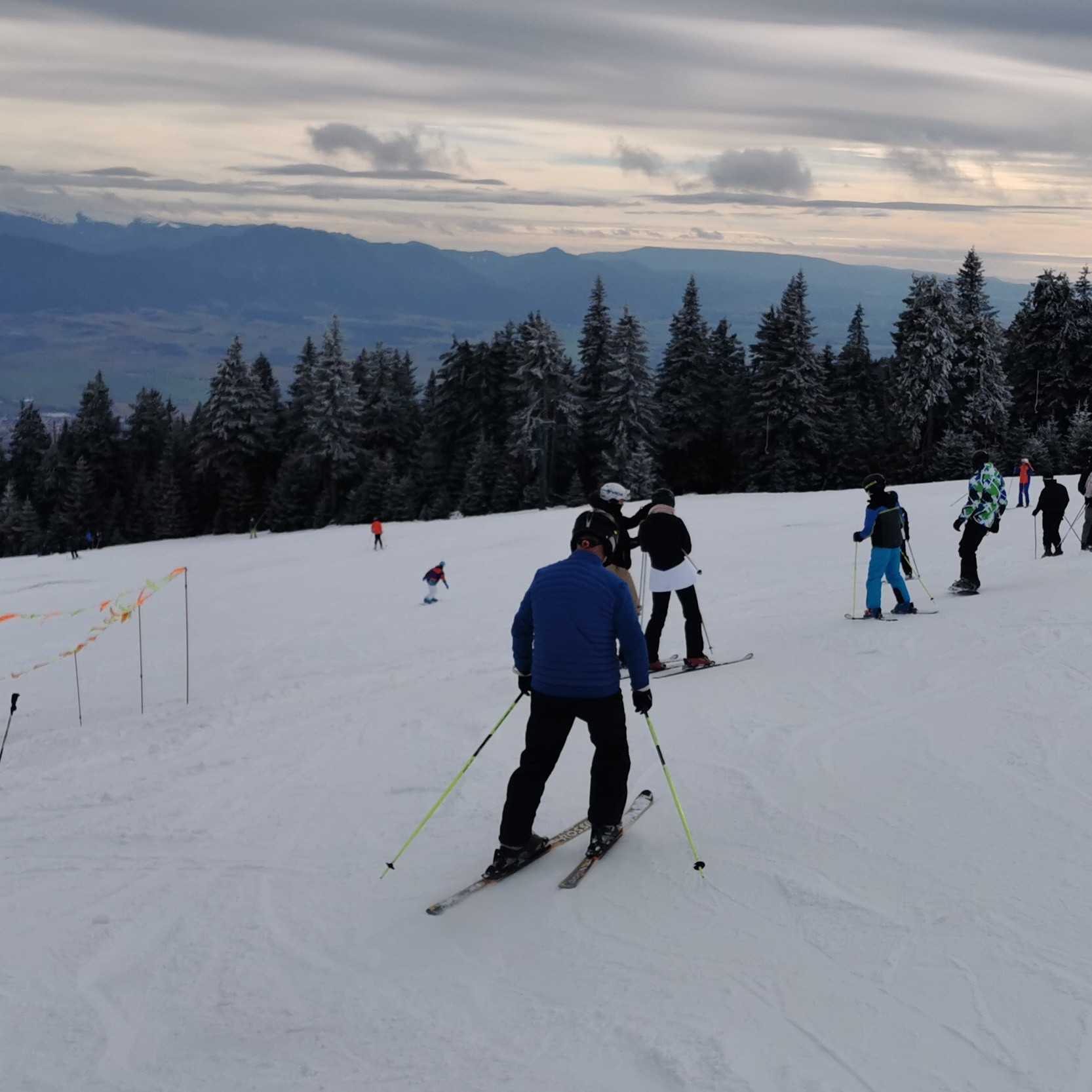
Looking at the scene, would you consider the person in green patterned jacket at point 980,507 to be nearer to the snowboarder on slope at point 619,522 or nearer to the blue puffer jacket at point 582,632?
the snowboarder on slope at point 619,522

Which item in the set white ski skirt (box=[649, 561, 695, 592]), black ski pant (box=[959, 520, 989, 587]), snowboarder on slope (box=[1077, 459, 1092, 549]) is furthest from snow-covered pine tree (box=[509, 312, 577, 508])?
white ski skirt (box=[649, 561, 695, 592])

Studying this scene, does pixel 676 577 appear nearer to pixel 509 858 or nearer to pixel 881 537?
pixel 881 537

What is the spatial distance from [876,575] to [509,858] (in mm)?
8495

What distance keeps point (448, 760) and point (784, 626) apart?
6.90 metres

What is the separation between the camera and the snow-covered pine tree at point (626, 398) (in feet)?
216

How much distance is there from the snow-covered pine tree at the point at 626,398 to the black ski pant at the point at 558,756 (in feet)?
193

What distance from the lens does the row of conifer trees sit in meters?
61.7

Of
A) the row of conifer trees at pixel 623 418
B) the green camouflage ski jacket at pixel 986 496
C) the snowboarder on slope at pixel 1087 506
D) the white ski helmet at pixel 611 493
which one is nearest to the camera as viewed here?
the white ski helmet at pixel 611 493

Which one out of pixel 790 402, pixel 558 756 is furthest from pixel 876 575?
pixel 790 402

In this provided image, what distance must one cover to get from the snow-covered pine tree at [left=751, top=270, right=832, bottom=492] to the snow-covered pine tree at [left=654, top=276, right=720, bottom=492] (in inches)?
186

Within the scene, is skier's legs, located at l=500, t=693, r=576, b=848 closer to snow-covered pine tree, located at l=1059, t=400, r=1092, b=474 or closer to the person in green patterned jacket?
the person in green patterned jacket

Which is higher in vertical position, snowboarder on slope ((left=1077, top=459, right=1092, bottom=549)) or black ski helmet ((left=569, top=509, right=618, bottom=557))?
black ski helmet ((left=569, top=509, right=618, bottom=557))

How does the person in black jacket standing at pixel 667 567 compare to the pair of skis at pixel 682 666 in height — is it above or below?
above

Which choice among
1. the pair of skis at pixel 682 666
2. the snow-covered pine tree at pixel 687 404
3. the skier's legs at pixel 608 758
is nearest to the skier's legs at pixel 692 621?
the pair of skis at pixel 682 666
